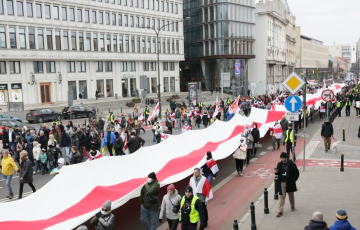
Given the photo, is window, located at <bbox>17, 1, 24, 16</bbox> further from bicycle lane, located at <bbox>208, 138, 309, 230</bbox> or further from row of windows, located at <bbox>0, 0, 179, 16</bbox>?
bicycle lane, located at <bbox>208, 138, 309, 230</bbox>

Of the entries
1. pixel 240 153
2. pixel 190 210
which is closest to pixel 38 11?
pixel 240 153

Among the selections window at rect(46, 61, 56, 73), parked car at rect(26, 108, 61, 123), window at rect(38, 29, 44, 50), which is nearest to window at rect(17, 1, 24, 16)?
window at rect(38, 29, 44, 50)

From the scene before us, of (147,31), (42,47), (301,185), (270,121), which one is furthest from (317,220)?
(147,31)

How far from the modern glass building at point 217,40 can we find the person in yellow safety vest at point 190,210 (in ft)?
234

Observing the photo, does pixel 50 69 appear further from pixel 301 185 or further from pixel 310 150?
pixel 301 185

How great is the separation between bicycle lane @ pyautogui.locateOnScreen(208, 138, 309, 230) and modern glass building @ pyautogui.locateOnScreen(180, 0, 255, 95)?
210ft

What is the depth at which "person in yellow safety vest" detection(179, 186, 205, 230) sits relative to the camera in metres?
8.19

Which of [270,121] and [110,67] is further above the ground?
[110,67]

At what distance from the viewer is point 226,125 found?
19.6 metres

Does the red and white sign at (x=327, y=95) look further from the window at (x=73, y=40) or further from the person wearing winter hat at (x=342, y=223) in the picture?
the window at (x=73, y=40)

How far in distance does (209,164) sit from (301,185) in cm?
332

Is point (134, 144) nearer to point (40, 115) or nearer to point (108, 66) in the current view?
point (40, 115)

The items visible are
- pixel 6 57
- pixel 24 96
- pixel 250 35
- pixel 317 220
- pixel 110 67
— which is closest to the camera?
pixel 317 220

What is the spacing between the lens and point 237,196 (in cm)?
1260
